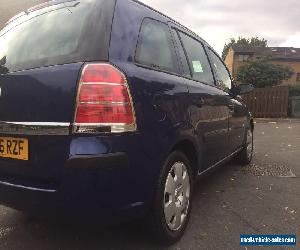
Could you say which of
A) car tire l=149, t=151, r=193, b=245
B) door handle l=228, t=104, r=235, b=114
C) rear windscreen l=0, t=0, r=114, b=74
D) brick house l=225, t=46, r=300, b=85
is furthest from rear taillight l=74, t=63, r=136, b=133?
brick house l=225, t=46, r=300, b=85

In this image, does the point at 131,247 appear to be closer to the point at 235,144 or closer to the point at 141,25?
the point at 141,25

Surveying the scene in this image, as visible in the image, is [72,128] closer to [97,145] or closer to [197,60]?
[97,145]

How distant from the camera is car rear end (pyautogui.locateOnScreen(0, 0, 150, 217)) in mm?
2248

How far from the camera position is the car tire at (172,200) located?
2746 mm

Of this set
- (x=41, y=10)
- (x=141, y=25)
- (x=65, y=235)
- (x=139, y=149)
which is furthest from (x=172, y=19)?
(x=65, y=235)

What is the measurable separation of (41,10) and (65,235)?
6.05 ft

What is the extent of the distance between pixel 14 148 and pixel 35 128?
0.79 ft

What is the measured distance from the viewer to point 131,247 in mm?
2871

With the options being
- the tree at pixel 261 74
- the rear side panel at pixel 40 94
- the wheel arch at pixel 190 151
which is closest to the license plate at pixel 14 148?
the rear side panel at pixel 40 94

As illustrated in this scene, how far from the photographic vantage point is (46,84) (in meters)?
2.39

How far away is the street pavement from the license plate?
55cm

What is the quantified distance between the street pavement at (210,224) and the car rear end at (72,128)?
300 mm

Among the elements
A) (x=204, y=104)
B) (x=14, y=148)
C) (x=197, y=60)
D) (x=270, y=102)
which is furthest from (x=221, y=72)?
(x=270, y=102)

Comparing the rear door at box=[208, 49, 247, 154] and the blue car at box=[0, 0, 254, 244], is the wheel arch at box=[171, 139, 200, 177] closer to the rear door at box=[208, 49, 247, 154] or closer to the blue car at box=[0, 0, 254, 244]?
the blue car at box=[0, 0, 254, 244]
